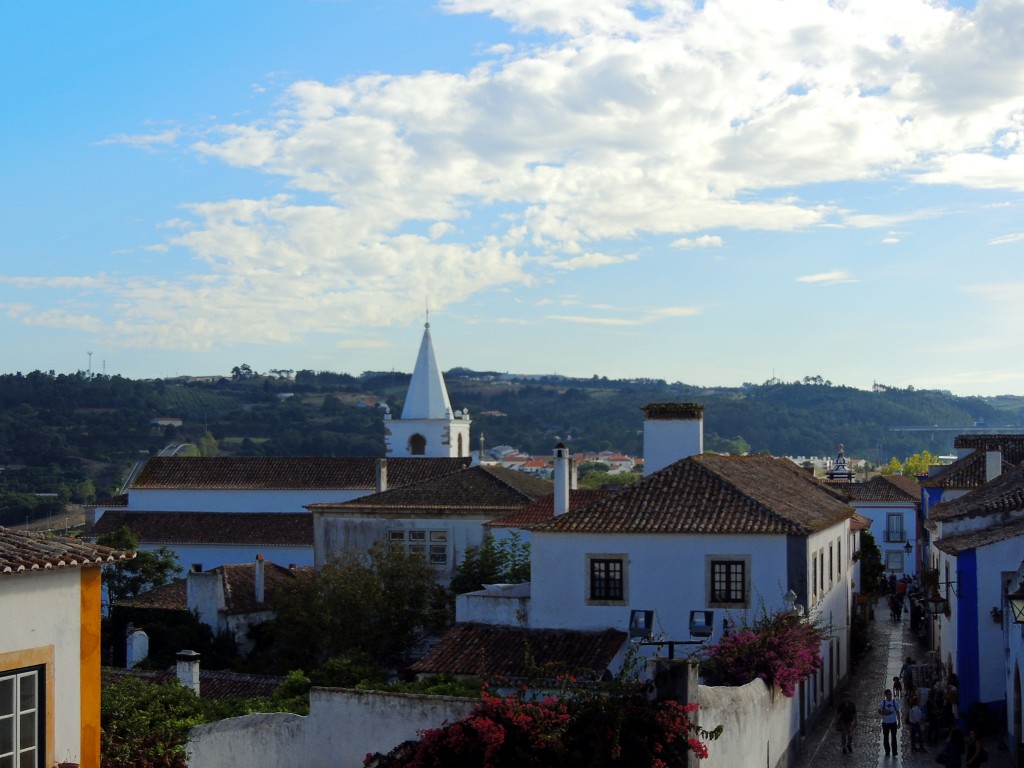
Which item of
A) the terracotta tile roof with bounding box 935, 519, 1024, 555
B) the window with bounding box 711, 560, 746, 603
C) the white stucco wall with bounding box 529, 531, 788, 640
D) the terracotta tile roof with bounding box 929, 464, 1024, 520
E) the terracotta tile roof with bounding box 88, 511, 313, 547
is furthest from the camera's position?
the terracotta tile roof with bounding box 88, 511, 313, 547

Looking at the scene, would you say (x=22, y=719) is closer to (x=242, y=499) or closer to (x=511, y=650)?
(x=511, y=650)

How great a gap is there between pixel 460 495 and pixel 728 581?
17911mm

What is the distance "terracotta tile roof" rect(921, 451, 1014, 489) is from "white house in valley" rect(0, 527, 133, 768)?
33912 mm

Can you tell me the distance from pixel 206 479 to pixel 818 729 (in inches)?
1672

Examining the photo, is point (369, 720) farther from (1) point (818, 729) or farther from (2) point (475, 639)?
(1) point (818, 729)

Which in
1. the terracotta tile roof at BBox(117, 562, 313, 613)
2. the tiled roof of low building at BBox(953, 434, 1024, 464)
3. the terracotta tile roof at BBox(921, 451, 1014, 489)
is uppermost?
the tiled roof of low building at BBox(953, 434, 1024, 464)

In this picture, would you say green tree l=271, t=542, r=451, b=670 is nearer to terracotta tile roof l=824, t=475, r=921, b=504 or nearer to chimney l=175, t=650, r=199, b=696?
chimney l=175, t=650, r=199, b=696

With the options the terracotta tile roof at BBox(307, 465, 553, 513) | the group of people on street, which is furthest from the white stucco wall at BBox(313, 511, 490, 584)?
the group of people on street

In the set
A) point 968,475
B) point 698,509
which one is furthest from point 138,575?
point 968,475

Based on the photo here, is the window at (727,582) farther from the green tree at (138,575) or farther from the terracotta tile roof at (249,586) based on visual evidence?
the green tree at (138,575)

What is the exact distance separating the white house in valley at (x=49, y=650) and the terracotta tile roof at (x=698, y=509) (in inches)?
555

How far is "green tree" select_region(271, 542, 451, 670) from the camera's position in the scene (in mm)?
33031

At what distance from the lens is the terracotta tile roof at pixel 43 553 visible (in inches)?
516

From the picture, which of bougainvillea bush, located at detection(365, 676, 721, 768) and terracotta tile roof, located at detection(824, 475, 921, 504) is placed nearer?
bougainvillea bush, located at detection(365, 676, 721, 768)
